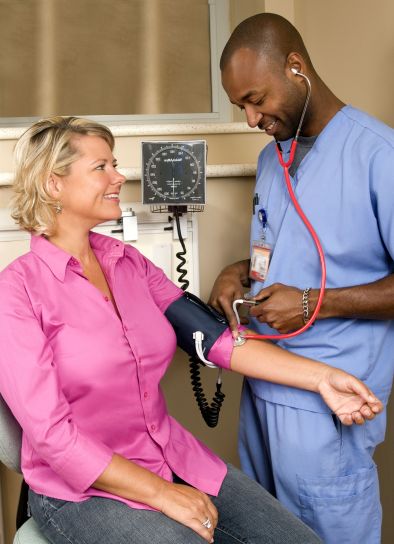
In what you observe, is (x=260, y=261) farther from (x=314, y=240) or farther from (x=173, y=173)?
(x=173, y=173)

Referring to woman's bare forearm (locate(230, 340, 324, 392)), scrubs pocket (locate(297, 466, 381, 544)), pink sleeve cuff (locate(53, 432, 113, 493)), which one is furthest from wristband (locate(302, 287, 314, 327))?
pink sleeve cuff (locate(53, 432, 113, 493))

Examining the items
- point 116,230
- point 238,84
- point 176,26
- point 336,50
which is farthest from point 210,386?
point 176,26

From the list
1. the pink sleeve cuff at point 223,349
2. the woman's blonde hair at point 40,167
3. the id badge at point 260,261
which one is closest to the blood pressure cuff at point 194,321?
the pink sleeve cuff at point 223,349

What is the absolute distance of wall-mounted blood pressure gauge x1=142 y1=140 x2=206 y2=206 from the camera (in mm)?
1628

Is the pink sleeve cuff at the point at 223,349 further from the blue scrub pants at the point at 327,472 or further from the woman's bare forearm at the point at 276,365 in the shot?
the blue scrub pants at the point at 327,472

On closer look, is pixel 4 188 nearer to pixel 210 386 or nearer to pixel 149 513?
pixel 210 386

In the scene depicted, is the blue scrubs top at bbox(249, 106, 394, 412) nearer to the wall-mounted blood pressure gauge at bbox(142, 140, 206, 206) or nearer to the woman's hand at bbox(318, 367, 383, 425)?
the woman's hand at bbox(318, 367, 383, 425)

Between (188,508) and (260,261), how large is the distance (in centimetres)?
58

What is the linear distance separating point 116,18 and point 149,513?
2428mm

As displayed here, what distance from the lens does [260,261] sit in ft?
5.03

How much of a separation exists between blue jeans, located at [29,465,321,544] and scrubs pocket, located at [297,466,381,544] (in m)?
0.09

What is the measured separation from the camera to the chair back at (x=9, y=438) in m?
1.31

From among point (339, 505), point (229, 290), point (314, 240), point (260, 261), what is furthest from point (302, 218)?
point (339, 505)

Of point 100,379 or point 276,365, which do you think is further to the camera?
point 276,365
